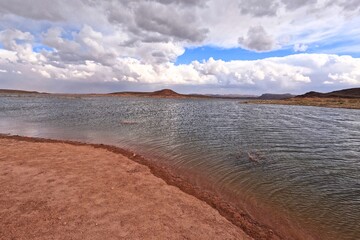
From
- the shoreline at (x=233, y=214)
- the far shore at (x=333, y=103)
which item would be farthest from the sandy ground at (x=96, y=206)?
the far shore at (x=333, y=103)

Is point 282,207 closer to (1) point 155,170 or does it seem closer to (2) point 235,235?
(2) point 235,235

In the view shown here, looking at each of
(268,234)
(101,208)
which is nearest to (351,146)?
(268,234)

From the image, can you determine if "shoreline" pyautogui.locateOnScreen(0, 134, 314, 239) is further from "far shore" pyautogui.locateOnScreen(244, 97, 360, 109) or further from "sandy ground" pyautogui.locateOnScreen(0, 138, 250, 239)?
"far shore" pyautogui.locateOnScreen(244, 97, 360, 109)

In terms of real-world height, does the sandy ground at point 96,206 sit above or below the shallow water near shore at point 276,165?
above

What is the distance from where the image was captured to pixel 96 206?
942 cm

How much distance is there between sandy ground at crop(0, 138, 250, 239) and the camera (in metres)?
7.91

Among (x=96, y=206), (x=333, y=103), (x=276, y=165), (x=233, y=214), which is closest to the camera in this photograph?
(x=96, y=206)

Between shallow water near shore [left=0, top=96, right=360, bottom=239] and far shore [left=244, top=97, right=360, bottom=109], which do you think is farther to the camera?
far shore [left=244, top=97, right=360, bottom=109]

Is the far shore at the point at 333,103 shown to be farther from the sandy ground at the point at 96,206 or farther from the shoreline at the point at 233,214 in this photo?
the sandy ground at the point at 96,206

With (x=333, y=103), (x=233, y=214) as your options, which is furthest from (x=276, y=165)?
(x=333, y=103)

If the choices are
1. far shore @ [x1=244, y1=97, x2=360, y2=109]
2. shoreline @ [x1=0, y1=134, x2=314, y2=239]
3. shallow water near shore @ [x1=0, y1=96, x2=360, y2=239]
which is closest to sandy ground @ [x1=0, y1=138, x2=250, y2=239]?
shoreline @ [x1=0, y1=134, x2=314, y2=239]

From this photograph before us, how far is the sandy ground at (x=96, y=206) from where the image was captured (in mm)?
7910

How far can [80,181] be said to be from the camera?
11781mm

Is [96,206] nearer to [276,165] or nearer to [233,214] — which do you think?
[233,214]
